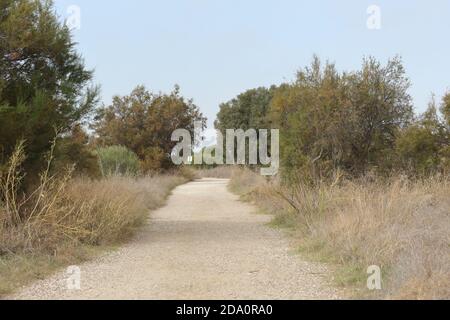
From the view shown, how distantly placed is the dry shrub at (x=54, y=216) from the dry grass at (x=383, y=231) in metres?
3.90

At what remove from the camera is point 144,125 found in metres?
35.7

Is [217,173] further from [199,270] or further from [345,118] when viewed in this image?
[199,270]

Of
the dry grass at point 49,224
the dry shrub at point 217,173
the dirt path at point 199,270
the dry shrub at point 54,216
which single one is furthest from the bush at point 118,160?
the dry shrub at point 217,173

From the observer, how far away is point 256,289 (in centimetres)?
722

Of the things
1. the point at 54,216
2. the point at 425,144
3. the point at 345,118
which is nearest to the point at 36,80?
the point at 54,216

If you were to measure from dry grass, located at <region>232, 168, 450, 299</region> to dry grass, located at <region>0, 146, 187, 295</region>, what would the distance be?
155 inches

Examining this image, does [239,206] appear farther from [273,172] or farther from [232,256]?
[232,256]

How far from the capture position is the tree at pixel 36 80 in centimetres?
1052

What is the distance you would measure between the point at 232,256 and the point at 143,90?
1126 inches

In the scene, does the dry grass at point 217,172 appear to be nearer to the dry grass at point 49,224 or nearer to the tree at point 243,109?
the tree at point 243,109

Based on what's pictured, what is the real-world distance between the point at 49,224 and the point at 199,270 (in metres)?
3.15

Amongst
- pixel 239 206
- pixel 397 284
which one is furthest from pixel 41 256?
pixel 239 206

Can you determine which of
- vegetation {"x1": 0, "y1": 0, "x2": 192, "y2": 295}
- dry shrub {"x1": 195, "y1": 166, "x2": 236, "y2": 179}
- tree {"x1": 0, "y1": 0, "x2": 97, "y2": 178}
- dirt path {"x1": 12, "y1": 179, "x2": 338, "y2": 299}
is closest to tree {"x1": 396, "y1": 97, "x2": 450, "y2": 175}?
dirt path {"x1": 12, "y1": 179, "x2": 338, "y2": 299}
